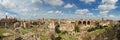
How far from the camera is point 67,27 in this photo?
425 ft

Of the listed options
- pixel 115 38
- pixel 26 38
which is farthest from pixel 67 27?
pixel 115 38

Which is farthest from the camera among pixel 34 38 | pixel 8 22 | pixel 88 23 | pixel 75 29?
pixel 8 22

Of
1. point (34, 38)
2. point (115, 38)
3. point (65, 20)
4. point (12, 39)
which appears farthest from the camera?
point (65, 20)

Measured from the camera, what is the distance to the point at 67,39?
314 ft

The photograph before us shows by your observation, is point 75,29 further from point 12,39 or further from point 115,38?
point 115,38

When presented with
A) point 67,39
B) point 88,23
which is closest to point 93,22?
point 88,23

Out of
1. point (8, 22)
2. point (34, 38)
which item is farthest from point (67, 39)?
point (8, 22)

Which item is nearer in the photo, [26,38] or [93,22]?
[26,38]

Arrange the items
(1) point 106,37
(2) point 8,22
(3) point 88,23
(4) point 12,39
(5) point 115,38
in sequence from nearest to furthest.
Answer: (5) point 115,38 → (1) point 106,37 → (4) point 12,39 → (3) point 88,23 → (2) point 8,22

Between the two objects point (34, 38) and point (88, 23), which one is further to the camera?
point (88, 23)

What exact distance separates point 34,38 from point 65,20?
87011mm

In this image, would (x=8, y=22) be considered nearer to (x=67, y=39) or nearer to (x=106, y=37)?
(x=67, y=39)

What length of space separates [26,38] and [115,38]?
1663 inches

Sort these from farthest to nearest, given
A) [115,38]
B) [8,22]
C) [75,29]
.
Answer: [8,22] → [75,29] → [115,38]
